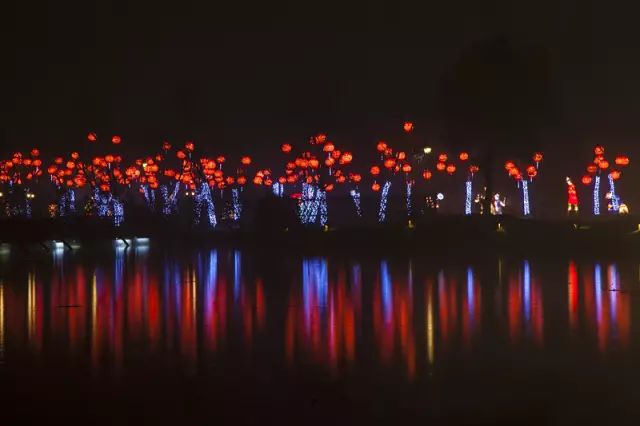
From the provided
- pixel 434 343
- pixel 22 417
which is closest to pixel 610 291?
pixel 434 343

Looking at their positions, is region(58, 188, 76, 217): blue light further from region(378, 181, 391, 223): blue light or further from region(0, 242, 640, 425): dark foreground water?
region(0, 242, 640, 425): dark foreground water

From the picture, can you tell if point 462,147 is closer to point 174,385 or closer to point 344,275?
point 344,275

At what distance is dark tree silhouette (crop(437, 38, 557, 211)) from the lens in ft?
165

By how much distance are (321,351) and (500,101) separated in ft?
136

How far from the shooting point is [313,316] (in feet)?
45.7

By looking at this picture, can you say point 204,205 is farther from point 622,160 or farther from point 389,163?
point 622,160

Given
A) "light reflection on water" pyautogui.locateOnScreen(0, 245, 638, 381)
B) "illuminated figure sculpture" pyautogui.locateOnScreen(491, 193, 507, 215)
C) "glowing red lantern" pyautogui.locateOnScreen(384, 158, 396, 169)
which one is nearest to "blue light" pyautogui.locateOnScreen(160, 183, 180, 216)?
"glowing red lantern" pyautogui.locateOnScreen(384, 158, 396, 169)

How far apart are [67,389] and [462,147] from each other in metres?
45.4

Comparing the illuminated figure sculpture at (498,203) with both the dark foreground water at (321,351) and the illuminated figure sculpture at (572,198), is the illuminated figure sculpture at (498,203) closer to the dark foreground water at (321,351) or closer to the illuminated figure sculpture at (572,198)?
the illuminated figure sculpture at (572,198)

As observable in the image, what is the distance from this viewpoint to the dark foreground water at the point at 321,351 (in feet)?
25.2

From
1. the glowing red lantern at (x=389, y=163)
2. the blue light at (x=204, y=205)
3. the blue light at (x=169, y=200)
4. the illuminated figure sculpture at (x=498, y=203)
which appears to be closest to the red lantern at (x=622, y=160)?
the illuminated figure sculpture at (x=498, y=203)

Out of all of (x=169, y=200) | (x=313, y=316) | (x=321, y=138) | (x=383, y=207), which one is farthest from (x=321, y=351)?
(x=169, y=200)

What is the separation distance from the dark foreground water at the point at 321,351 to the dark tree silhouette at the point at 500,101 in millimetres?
30342

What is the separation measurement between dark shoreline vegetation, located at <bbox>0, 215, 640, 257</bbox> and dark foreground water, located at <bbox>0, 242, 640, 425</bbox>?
50.6 feet
